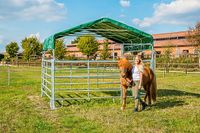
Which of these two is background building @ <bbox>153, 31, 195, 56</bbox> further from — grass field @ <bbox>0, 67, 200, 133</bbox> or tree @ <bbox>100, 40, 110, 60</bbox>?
grass field @ <bbox>0, 67, 200, 133</bbox>

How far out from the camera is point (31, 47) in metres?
67.4

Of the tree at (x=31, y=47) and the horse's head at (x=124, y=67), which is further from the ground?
the tree at (x=31, y=47)

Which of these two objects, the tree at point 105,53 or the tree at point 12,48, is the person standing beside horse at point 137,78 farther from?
the tree at point 12,48

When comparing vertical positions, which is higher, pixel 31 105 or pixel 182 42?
pixel 182 42

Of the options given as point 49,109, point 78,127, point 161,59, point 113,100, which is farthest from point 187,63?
point 78,127

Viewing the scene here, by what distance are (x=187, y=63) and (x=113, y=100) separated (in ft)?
71.6

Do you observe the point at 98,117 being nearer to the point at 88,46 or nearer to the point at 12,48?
the point at 88,46

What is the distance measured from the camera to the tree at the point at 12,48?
8006 centimetres

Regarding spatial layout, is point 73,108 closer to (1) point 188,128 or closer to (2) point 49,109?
(2) point 49,109

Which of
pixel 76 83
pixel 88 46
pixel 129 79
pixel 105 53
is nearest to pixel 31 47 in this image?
pixel 88 46

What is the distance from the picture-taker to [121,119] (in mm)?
8852

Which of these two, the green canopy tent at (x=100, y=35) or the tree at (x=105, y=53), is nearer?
the green canopy tent at (x=100, y=35)

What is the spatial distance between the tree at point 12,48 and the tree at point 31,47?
1138 cm

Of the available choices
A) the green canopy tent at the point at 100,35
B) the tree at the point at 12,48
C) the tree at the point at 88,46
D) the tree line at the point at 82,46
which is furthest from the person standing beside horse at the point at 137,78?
the tree at the point at 12,48
